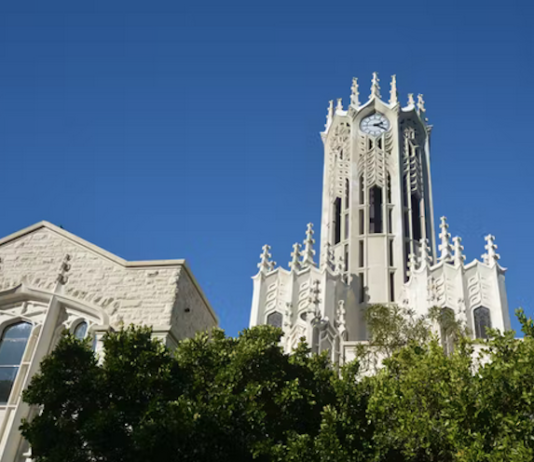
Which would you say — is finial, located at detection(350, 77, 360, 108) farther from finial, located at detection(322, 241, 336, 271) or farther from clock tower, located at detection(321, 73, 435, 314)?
finial, located at detection(322, 241, 336, 271)

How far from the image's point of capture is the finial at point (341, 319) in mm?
37812

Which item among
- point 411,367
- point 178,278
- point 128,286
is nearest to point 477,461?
point 411,367

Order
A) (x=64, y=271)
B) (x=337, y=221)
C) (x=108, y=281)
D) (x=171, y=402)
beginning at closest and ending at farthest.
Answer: (x=171, y=402), (x=108, y=281), (x=64, y=271), (x=337, y=221)

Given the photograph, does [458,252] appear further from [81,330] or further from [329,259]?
[81,330]

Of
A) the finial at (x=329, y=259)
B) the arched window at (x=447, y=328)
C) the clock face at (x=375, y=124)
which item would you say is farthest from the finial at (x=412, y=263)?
the clock face at (x=375, y=124)

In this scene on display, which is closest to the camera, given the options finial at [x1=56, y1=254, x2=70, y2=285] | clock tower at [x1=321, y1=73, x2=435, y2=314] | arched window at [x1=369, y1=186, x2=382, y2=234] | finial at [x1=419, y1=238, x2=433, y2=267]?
finial at [x1=56, y1=254, x2=70, y2=285]

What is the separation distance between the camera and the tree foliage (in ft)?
34.7

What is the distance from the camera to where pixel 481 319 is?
4044cm

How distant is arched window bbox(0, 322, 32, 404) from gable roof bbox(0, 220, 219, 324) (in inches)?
87.1

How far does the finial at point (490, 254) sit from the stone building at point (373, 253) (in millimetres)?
66

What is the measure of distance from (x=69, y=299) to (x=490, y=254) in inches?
1358

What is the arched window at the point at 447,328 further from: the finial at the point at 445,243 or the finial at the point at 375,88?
the finial at the point at 375,88

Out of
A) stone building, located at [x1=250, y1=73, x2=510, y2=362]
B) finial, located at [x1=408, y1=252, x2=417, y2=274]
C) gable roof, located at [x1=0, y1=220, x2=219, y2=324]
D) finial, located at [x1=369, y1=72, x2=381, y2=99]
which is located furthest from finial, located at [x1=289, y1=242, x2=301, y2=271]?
gable roof, located at [x1=0, y1=220, x2=219, y2=324]

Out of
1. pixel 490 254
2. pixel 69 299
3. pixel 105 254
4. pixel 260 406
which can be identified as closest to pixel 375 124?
pixel 490 254
